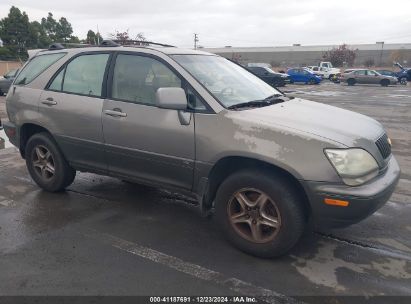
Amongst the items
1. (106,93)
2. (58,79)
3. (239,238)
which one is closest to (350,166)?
(239,238)

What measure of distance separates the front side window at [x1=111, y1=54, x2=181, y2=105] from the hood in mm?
885

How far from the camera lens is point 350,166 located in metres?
3.04

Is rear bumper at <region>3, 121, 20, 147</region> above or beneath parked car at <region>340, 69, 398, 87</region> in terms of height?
above

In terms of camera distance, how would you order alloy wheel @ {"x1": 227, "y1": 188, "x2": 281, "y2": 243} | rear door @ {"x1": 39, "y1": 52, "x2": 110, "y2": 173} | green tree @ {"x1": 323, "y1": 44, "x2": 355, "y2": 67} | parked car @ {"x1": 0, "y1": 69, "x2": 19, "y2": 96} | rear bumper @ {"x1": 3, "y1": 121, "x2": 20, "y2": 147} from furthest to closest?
green tree @ {"x1": 323, "y1": 44, "x2": 355, "y2": 67}, parked car @ {"x1": 0, "y1": 69, "x2": 19, "y2": 96}, rear bumper @ {"x1": 3, "y1": 121, "x2": 20, "y2": 147}, rear door @ {"x1": 39, "y1": 52, "x2": 110, "y2": 173}, alloy wheel @ {"x1": 227, "y1": 188, "x2": 281, "y2": 243}

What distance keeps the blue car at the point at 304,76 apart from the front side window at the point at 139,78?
31938 millimetres

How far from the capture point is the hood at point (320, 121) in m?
3.19

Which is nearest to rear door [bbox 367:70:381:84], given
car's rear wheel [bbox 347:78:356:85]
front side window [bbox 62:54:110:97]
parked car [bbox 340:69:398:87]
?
parked car [bbox 340:69:398:87]

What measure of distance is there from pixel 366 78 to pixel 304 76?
526 cm

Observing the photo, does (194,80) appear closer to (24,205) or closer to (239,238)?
(239,238)

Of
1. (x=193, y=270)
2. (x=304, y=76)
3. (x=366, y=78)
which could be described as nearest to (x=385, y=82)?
(x=366, y=78)

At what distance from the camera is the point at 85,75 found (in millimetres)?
4477

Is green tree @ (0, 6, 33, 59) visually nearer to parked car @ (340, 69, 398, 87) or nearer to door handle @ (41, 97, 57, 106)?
parked car @ (340, 69, 398, 87)

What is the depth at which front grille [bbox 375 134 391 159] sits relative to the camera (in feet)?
11.3

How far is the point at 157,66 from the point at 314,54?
81.7 metres
